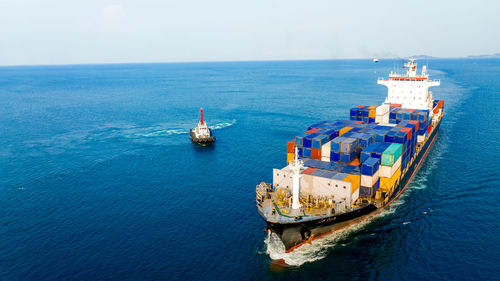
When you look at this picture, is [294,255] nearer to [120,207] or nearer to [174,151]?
[120,207]

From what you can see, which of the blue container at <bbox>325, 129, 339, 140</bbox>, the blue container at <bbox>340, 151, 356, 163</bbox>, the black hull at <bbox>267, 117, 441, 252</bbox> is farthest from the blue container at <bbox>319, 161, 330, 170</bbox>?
the black hull at <bbox>267, 117, 441, 252</bbox>

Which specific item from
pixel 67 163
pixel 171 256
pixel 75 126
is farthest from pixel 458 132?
pixel 75 126

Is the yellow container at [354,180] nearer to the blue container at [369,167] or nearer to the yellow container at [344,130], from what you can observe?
the blue container at [369,167]

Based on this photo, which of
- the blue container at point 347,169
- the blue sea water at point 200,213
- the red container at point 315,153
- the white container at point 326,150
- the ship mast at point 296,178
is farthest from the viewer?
the red container at point 315,153

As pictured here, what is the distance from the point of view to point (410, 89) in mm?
71312

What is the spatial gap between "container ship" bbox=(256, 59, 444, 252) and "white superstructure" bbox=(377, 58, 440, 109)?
24958 millimetres

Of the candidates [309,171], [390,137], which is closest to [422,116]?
[390,137]

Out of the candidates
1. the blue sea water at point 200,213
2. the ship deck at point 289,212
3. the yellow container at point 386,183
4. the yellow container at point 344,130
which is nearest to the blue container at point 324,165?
the ship deck at point 289,212

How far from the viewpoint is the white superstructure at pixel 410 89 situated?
70.0 metres

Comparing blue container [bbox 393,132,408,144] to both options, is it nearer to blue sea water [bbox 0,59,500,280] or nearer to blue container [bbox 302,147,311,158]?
blue sea water [bbox 0,59,500,280]

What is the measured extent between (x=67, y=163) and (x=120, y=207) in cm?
2266

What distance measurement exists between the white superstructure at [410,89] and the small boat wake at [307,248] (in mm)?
45698

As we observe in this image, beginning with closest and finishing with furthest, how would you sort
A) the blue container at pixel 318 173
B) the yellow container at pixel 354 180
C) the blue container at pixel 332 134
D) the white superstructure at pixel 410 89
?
the yellow container at pixel 354 180
the blue container at pixel 318 173
the blue container at pixel 332 134
the white superstructure at pixel 410 89

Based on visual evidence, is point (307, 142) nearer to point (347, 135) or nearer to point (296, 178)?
point (347, 135)
